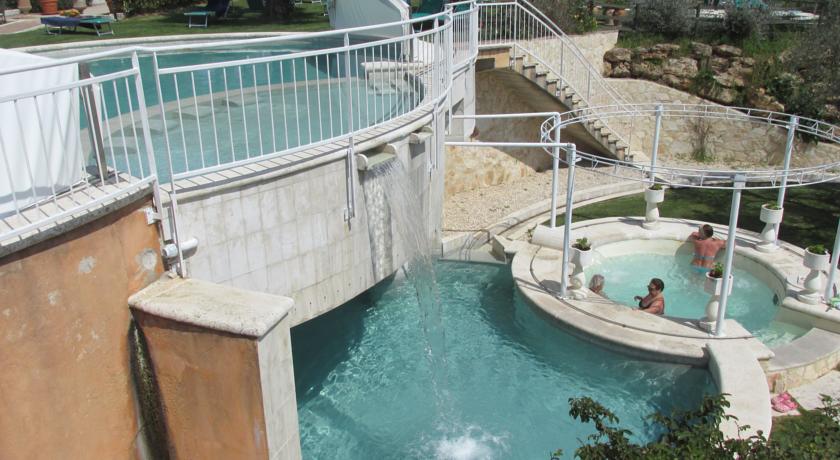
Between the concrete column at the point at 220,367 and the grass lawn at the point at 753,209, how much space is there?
8.90m

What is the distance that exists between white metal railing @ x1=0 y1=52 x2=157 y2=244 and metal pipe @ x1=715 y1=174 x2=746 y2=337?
663 cm

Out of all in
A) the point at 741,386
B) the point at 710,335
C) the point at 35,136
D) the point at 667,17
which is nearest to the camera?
the point at 35,136

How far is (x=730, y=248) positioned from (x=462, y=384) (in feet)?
12.5

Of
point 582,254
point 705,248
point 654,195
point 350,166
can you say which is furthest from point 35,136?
point 654,195

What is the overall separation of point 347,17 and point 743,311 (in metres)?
11.1

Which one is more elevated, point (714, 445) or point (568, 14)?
point (568, 14)

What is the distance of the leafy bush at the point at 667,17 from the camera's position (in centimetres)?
2031

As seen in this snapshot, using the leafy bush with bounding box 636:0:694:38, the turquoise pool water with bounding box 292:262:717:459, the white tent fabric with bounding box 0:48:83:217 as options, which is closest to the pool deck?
the turquoise pool water with bounding box 292:262:717:459

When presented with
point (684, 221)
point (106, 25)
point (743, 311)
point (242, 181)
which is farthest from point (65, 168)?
point (106, 25)

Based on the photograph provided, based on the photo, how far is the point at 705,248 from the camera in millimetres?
11422

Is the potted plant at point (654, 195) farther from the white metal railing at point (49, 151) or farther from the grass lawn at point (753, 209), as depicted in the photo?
the white metal railing at point (49, 151)

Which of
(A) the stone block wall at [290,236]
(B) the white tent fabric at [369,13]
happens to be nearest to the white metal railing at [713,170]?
(A) the stone block wall at [290,236]

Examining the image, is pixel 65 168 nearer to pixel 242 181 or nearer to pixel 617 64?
pixel 242 181

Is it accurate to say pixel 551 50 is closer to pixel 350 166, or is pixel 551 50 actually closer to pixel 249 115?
pixel 249 115
